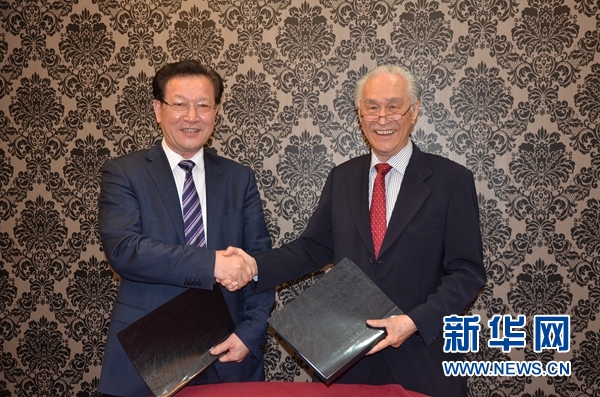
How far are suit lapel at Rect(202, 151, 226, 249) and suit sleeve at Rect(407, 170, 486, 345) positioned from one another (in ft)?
2.60

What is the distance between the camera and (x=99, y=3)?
11.2 feet

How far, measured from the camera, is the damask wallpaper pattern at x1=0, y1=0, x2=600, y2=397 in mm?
3131

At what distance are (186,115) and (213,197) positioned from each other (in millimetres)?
335

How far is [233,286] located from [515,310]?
1.89 meters

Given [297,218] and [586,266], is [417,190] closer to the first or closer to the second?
[297,218]

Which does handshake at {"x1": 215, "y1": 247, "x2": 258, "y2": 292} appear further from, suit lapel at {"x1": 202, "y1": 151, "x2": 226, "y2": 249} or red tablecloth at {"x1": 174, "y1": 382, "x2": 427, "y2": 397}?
red tablecloth at {"x1": 174, "y1": 382, "x2": 427, "y2": 397}

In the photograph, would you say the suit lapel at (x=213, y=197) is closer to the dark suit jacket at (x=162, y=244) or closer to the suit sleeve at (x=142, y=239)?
the dark suit jacket at (x=162, y=244)

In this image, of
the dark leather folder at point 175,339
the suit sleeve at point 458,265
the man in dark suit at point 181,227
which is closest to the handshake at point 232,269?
the man in dark suit at point 181,227

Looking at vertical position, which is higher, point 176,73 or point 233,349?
point 176,73

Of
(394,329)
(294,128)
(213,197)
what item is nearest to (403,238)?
(394,329)

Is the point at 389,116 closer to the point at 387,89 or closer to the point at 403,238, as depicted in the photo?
the point at 387,89

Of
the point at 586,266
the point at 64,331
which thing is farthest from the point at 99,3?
the point at 586,266

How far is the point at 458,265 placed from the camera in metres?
2.02

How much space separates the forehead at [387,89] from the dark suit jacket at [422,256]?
24 cm
